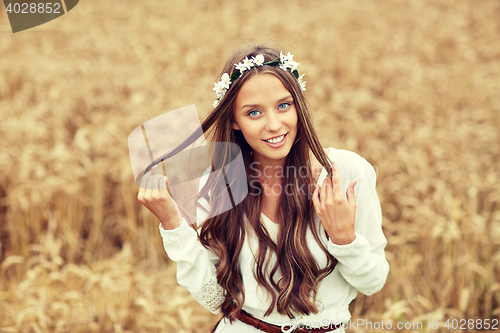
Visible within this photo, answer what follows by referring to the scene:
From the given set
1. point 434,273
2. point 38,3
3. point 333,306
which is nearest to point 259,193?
point 333,306

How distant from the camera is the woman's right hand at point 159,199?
1.46 metres

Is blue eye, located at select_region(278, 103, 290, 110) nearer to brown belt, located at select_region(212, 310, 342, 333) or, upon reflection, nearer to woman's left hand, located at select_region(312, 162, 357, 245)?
woman's left hand, located at select_region(312, 162, 357, 245)

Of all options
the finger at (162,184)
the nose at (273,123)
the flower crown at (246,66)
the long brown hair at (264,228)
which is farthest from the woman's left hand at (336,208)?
the finger at (162,184)

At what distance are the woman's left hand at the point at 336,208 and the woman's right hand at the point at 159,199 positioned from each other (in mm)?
521

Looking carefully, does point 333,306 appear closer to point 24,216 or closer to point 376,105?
point 24,216

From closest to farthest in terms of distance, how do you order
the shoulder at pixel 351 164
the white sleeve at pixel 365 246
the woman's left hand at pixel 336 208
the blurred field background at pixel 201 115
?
the woman's left hand at pixel 336 208 < the white sleeve at pixel 365 246 < the shoulder at pixel 351 164 < the blurred field background at pixel 201 115

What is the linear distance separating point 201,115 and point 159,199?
287cm

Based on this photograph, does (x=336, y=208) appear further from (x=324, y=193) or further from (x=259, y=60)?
(x=259, y=60)

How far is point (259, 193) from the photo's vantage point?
5.57ft

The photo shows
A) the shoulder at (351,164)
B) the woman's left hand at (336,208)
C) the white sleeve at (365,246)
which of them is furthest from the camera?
the shoulder at (351,164)

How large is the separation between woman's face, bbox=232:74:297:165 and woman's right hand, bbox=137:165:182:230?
0.36m

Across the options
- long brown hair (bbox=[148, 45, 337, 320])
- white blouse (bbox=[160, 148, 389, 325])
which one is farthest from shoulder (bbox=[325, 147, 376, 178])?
long brown hair (bbox=[148, 45, 337, 320])

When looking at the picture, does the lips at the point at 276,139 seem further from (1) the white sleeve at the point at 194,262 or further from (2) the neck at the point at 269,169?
(1) the white sleeve at the point at 194,262

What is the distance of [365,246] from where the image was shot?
1.51m
